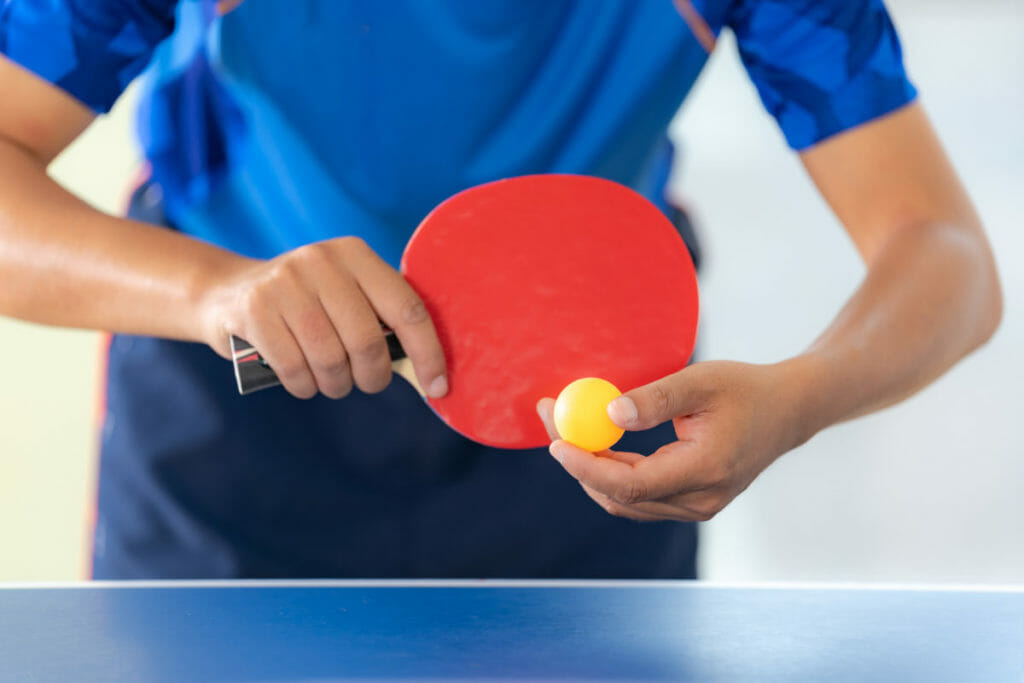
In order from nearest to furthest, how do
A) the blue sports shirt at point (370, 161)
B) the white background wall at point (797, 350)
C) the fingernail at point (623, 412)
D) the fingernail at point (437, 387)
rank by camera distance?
1. the fingernail at point (623, 412)
2. the fingernail at point (437, 387)
3. the blue sports shirt at point (370, 161)
4. the white background wall at point (797, 350)

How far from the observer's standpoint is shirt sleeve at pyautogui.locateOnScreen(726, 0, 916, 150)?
3.19 ft

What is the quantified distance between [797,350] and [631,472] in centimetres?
228

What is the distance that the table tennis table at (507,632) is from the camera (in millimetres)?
683

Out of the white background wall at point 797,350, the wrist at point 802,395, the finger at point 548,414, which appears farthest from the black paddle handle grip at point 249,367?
the white background wall at point 797,350

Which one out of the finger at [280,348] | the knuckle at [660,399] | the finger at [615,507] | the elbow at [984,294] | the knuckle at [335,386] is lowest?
the finger at [615,507]

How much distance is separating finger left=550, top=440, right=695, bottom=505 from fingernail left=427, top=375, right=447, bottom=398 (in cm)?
11

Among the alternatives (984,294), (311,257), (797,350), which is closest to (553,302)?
(311,257)

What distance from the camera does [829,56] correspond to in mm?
980

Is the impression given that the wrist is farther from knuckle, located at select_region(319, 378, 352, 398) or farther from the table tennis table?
knuckle, located at select_region(319, 378, 352, 398)

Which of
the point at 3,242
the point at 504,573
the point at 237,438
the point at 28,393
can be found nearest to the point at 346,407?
the point at 237,438

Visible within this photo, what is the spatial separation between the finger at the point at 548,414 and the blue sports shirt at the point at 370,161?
0.28 meters

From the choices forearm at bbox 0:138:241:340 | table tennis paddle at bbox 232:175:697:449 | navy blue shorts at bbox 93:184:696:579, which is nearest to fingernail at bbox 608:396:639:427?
table tennis paddle at bbox 232:175:697:449

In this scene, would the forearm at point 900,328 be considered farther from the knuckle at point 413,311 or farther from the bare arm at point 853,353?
the knuckle at point 413,311

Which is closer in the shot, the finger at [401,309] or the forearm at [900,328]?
the finger at [401,309]
